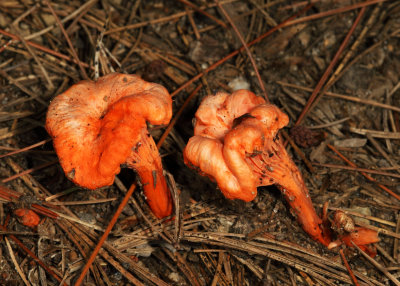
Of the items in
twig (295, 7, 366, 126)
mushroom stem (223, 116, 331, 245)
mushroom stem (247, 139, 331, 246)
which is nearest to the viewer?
mushroom stem (223, 116, 331, 245)

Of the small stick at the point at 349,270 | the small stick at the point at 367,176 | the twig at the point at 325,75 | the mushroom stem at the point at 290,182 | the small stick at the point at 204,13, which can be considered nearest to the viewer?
the mushroom stem at the point at 290,182

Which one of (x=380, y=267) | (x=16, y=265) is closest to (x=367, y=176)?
(x=380, y=267)

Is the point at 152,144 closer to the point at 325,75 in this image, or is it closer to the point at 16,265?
the point at 16,265

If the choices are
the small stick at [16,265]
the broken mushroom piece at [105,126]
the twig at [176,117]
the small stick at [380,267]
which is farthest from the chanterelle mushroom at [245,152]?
the small stick at [16,265]

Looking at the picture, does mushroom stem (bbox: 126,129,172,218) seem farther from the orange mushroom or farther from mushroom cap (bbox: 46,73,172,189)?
the orange mushroom

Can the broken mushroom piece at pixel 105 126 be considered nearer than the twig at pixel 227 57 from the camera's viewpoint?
Yes

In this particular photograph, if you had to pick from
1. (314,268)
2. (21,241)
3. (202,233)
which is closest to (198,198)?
(202,233)

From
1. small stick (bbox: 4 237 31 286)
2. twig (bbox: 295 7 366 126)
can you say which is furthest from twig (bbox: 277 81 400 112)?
small stick (bbox: 4 237 31 286)

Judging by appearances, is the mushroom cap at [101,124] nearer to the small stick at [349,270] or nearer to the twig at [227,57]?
the twig at [227,57]
